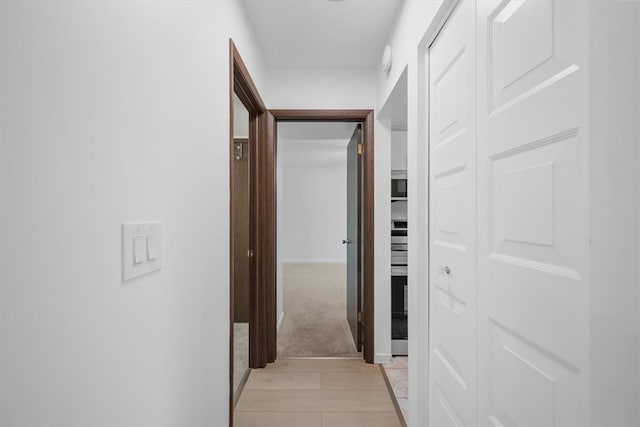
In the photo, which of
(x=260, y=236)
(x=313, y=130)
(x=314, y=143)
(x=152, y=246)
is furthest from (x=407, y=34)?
(x=314, y=143)

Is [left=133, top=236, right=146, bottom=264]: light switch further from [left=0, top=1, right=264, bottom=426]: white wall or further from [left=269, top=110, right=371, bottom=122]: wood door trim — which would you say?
[left=269, top=110, right=371, bottom=122]: wood door trim

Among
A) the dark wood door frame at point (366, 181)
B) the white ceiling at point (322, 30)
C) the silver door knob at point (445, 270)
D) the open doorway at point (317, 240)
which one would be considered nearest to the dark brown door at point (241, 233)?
the open doorway at point (317, 240)

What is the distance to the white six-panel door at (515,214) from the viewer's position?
2.09ft

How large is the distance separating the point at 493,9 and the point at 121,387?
1372 mm

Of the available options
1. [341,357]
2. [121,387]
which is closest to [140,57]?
[121,387]

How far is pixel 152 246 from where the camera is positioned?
0.88 meters

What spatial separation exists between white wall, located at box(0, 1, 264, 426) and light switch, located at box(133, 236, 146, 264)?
5cm

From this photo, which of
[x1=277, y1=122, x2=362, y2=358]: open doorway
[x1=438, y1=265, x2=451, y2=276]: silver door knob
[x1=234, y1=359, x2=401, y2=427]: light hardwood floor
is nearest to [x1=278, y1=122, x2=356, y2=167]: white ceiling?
[x1=277, y1=122, x2=362, y2=358]: open doorway

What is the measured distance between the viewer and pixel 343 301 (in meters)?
4.74

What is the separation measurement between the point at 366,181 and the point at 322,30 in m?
1.17

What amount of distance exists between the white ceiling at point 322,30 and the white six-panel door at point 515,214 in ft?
3.02

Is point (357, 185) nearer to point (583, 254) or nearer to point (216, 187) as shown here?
point (216, 187)

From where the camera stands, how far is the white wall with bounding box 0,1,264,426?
→ 1.64ft

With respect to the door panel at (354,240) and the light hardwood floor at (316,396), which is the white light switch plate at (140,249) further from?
the door panel at (354,240)
